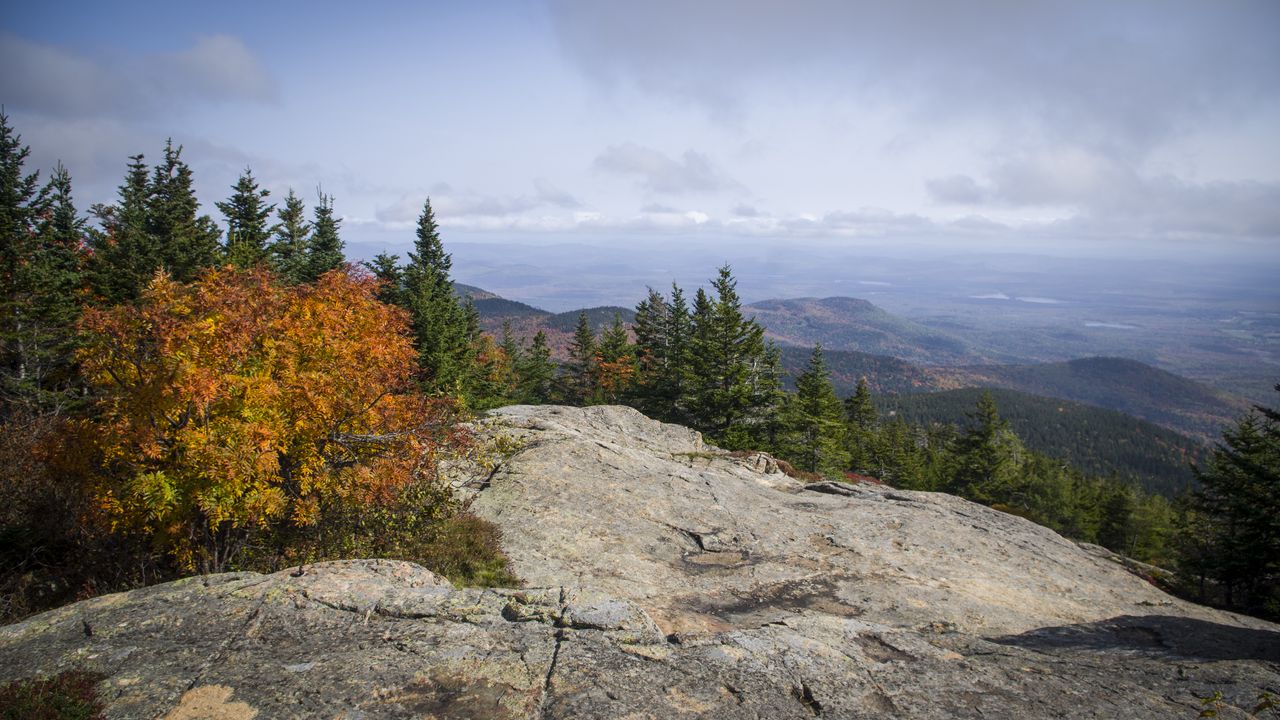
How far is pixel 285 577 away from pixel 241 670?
2363 mm

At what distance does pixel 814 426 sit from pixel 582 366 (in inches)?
993

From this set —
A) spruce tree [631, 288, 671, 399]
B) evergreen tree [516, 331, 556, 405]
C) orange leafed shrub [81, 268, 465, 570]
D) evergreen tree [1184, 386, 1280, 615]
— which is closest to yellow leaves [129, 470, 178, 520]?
orange leafed shrub [81, 268, 465, 570]

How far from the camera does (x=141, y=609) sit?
7652 millimetres

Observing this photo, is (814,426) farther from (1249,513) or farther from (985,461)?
(985,461)

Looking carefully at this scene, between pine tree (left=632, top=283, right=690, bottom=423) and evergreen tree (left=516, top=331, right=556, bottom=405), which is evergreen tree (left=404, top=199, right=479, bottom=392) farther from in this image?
evergreen tree (left=516, top=331, right=556, bottom=405)

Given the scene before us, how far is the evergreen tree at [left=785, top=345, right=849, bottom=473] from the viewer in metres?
37.4

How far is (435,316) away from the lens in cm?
3194

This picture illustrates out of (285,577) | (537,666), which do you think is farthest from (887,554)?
(285,577)

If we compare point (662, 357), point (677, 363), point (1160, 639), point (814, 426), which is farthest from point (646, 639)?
point (662, 357)

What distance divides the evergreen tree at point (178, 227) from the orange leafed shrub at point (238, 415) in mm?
21397

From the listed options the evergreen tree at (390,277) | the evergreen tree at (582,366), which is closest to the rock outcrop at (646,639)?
the evergreen tree at (390,277)

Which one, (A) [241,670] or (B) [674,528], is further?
(B) [674,528]

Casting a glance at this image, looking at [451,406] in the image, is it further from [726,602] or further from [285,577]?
[726,602]

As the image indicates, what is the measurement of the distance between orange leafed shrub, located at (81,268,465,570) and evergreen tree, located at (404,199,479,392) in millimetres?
14815
